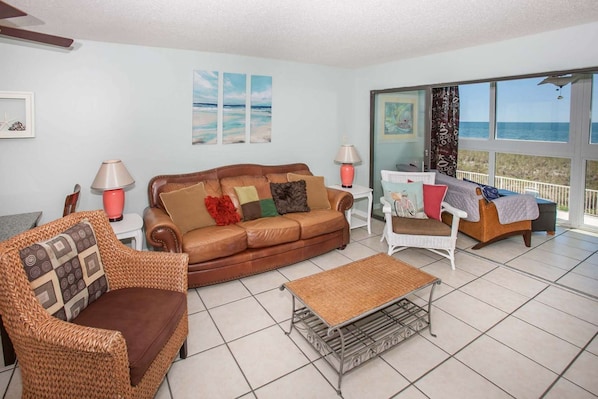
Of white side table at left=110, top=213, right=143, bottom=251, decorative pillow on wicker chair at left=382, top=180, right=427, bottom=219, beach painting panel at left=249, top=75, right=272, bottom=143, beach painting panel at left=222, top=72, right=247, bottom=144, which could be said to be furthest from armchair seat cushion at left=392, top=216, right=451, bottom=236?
white side table at left=110, top=213, right=143, bottom=251

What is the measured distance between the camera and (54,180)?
342 centimetres

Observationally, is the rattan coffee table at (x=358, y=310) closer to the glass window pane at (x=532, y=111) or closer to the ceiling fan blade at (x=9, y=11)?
the ceiling fan blade at (x=9, y=11)

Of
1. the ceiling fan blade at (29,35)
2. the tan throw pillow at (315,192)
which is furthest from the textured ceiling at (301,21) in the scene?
the tan throw pillow at (315,192)

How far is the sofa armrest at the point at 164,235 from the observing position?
9.91 ft

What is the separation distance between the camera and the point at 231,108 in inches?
169

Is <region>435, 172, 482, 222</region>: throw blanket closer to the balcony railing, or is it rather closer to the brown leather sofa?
the brown leather sofa

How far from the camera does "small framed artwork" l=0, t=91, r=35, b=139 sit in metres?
3.08

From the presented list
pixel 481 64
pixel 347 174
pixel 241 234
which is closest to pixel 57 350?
pixel 241 234

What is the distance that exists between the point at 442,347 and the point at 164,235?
239 cm

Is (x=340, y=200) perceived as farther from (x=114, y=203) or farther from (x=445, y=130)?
(x=445, y=130)

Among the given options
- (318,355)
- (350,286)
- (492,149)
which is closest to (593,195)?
(492,149)

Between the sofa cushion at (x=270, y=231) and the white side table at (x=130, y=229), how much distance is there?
0.95 meters

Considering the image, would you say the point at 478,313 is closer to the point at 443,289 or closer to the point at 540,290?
the point at 443,289

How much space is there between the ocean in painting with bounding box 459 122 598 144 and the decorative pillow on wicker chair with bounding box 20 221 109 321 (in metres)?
5.97
